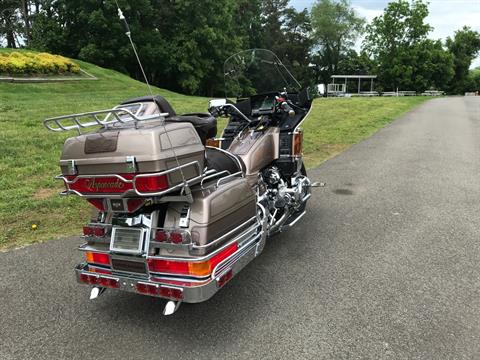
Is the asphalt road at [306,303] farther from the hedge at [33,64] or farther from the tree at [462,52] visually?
the tree at [462,52]

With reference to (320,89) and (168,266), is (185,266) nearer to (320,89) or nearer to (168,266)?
(168,266)

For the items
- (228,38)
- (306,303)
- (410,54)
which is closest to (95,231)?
(306,303)

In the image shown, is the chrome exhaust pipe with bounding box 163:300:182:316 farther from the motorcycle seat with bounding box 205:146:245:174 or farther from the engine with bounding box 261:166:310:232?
the engine with bounding box 261:166:310:232

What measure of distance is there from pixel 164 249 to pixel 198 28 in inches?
1384

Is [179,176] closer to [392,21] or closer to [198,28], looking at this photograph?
[198,28]

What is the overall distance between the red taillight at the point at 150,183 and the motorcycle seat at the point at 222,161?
811mm

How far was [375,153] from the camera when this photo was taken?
9820 millimetres

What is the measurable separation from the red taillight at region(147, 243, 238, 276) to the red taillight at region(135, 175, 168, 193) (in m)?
0.53

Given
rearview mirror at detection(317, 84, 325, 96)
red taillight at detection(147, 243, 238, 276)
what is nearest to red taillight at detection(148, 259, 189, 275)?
red taillight at detection(147, 243, 238, 276)

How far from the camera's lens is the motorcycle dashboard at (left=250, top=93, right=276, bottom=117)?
4941 mm

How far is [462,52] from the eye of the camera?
64.9 meters

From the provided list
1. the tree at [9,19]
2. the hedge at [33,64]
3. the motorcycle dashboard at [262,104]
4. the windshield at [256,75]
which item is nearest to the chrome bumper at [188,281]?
the motorcycle dashboard at [262,104]

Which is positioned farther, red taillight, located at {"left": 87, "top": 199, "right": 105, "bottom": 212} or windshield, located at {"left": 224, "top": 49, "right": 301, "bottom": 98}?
windshield, located at {"left": 224, "top": 49, "right": 301, "bottom": 98}

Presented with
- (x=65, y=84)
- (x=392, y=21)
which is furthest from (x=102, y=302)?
(x=392, y=21)
